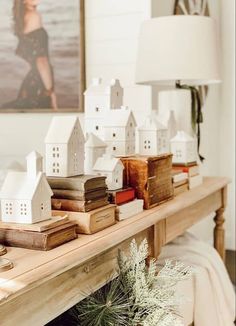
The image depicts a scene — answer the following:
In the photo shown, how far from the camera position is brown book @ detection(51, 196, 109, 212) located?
1.44m

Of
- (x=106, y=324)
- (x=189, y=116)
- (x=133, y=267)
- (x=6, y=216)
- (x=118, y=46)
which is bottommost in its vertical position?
(x=106, y=324)

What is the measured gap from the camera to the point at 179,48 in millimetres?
2199

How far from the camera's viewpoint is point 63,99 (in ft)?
9.10

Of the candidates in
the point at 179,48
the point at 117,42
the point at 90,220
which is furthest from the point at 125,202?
the point at 117,42

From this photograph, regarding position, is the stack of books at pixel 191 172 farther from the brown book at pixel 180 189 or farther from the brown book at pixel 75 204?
the brown book at pixel 75 204

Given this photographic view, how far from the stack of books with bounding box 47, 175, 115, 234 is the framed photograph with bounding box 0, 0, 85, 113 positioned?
1.19 m

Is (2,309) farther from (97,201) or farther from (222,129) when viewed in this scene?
(222,129)

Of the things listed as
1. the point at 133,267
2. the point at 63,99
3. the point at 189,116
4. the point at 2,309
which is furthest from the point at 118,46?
the point at 2,309

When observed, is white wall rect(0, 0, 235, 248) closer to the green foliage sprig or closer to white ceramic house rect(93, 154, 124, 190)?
white ceramic house rect(93, 154, 124, 190)

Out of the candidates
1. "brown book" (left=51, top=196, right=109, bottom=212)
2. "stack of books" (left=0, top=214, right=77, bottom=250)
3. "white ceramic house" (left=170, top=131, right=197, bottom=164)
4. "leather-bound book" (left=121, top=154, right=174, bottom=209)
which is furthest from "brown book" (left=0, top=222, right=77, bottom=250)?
"white ceramic house" (left=170, top=131, right=197, bottom=164)

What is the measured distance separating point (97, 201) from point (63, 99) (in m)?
1.38

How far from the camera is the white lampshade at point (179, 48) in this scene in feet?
7.19

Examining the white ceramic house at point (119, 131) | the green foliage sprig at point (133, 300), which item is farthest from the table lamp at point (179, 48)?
the green foliage sprig at point (133, 300)

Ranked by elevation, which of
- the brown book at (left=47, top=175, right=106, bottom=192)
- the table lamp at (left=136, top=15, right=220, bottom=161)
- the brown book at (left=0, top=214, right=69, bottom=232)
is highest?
the table lamp at (left=136, top=15, right=220, bottom=161)
